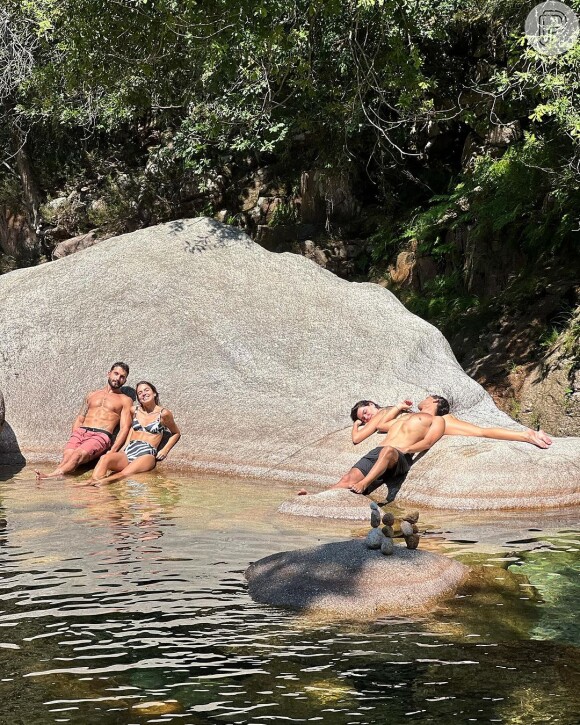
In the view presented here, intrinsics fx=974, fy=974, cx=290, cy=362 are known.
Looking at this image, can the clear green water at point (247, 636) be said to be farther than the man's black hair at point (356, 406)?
No

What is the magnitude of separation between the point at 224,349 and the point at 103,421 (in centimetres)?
190

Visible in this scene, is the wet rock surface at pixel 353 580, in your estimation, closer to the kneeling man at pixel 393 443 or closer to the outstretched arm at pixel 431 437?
the kneeling man at pixel 393 443

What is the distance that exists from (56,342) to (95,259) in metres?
1.56

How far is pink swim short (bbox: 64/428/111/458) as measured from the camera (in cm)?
1259

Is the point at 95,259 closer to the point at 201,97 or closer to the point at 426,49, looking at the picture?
the point at 201,97

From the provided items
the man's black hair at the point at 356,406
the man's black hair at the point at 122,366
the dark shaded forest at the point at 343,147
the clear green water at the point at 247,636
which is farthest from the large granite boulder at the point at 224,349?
the clear green water at the point at 247,636

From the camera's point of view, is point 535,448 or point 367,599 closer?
point 367,599

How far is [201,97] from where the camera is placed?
2022 cm

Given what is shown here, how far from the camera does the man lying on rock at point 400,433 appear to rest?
416 inches

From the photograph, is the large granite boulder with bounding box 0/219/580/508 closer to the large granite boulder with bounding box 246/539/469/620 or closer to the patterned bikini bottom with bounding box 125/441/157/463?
the patterned bikini bottom with bounding box 125/441/157/463

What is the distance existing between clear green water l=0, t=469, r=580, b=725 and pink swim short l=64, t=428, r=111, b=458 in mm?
3285

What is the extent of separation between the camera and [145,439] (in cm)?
1267

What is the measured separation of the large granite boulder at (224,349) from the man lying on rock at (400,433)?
0.69ft

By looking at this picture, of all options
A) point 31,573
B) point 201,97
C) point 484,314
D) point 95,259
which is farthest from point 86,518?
point 201,97
